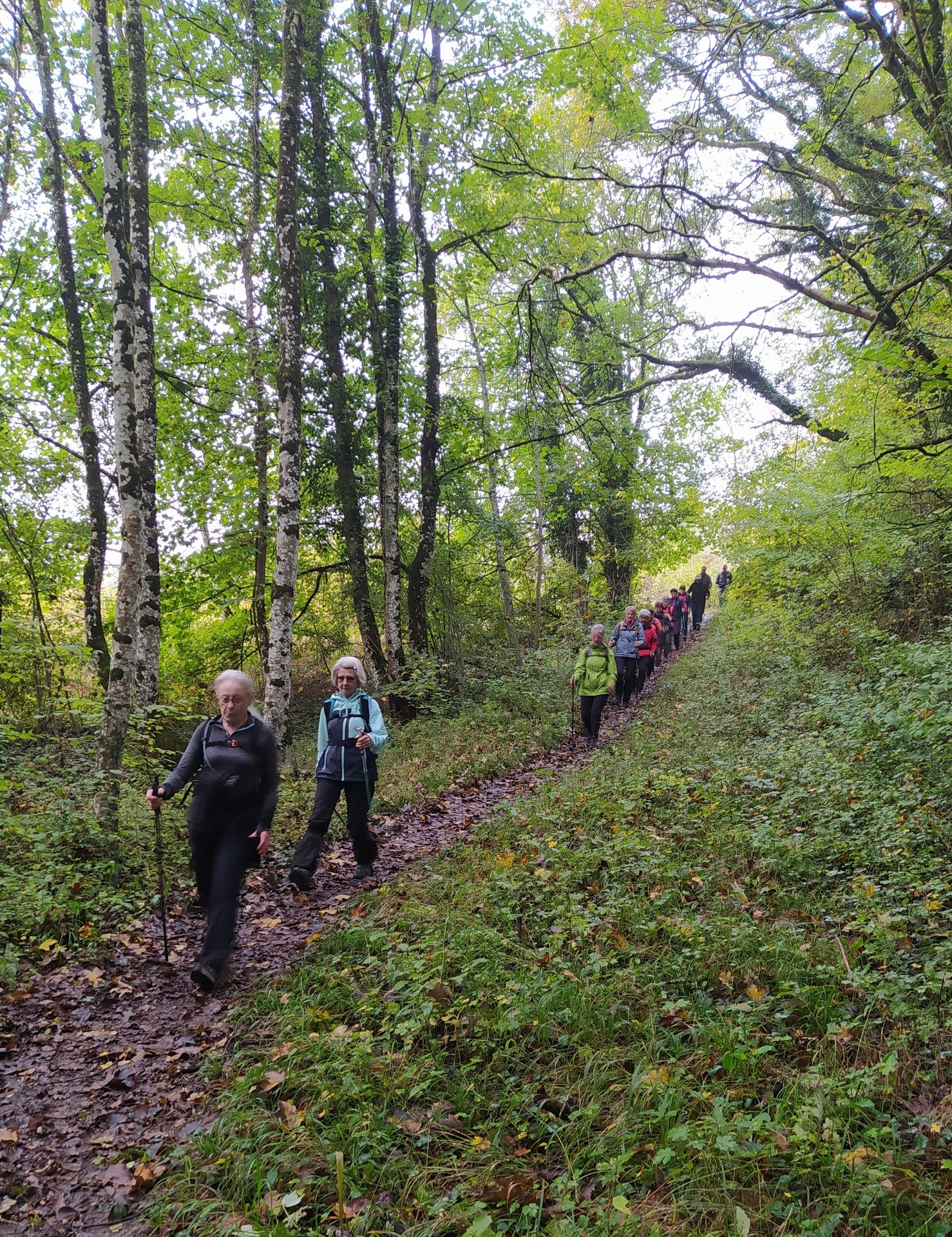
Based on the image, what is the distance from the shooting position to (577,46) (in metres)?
10.9

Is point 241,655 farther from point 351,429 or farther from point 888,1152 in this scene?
point 888,1152

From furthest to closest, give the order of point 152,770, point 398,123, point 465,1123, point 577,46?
point 398,123 < point 577,46 < point 152,770 < point 465,1123

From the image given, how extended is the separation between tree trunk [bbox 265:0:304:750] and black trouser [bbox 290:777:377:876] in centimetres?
291

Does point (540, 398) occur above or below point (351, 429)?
below

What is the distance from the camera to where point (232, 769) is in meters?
4.94

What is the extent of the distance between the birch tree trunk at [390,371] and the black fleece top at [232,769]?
875cm

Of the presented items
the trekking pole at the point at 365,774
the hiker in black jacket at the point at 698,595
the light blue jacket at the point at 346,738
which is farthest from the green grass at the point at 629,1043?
the hiker in black jacket at the point at 698,595

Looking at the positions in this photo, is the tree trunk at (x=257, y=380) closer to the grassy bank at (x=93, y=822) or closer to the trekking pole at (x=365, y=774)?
the grassy bank at (x=93, y=822)

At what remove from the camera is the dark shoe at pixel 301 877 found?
6.28 metres

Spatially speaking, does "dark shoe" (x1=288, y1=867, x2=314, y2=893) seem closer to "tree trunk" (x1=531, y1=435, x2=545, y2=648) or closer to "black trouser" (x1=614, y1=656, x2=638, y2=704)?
"black trouser" (x1=614, y1=656, x2=638, y2=704)

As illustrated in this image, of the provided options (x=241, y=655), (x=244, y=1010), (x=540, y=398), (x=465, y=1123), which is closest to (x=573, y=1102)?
(x=465, y=1123)

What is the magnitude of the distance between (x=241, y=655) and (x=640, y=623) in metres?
9.22

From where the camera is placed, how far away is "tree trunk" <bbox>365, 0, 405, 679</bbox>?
13289 mm

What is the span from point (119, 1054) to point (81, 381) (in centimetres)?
1230
